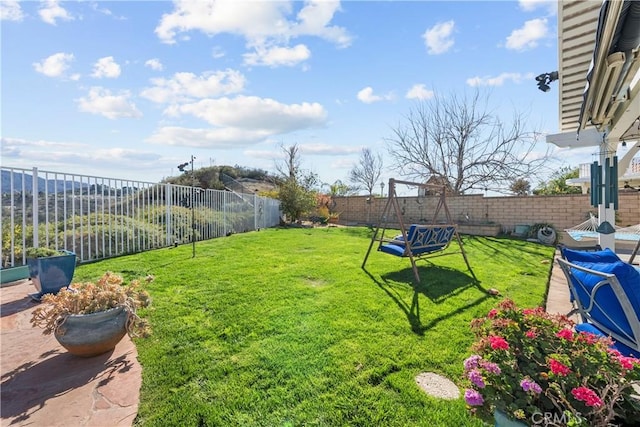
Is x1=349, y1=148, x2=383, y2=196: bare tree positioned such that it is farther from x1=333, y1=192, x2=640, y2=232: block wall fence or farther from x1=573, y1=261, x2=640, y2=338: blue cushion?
x1=573, y1=261, x2=640, y2=338: blue cushion

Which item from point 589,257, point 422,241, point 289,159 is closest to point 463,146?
point 289,159

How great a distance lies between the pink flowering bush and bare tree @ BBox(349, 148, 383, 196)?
88.3 ft

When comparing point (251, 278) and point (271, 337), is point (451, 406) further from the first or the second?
point (251, 278)

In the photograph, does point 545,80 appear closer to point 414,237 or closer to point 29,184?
point 414,237

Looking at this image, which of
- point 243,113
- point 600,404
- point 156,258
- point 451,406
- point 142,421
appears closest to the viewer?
point 600,404

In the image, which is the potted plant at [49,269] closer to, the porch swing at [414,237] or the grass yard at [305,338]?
the grass yard at [305,338]

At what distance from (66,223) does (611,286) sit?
7463 millimetres

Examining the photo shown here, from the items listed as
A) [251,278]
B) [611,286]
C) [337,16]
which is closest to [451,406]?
[611,286]

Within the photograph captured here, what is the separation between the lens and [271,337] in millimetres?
2779

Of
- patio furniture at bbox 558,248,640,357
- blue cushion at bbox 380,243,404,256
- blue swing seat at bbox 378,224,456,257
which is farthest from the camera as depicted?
blue cushion at bbox 380,243,404,256

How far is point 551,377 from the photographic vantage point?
3.80ft

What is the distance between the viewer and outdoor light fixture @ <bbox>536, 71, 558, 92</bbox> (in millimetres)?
4406

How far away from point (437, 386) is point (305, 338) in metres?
1.19

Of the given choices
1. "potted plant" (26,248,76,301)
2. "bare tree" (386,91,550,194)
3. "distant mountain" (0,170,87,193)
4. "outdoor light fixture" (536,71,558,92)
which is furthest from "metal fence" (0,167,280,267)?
"bare tree" (386,91,550,194)
